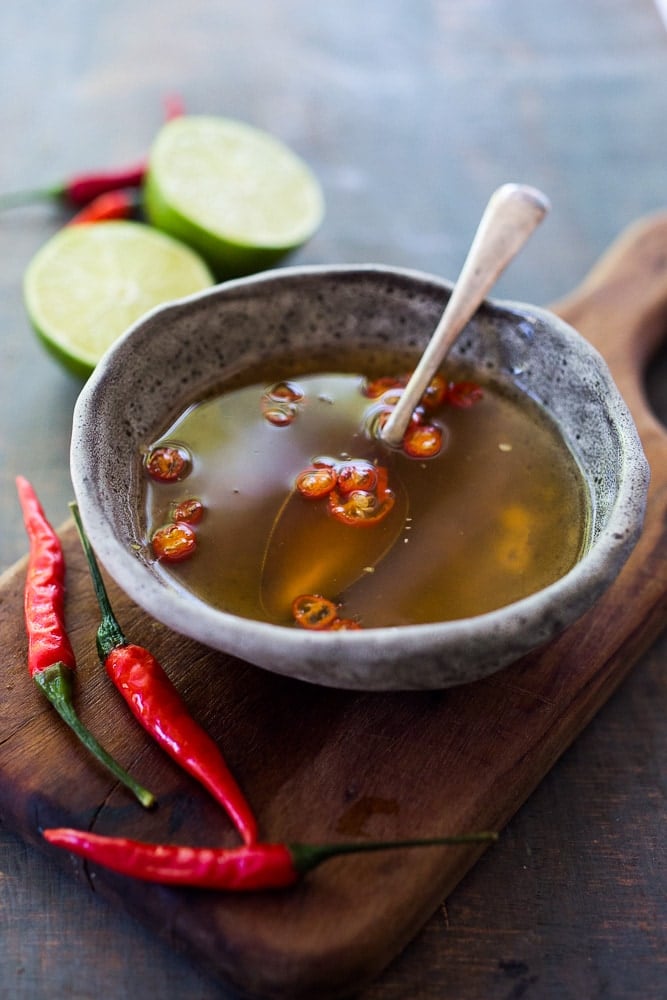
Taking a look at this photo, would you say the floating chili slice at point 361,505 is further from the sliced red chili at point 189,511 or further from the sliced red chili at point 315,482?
the sliced red chili at point 189,511

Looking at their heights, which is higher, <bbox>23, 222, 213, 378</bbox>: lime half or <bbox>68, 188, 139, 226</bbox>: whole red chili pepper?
<bbox>23, 222, 213, 378</bbox>: lime half

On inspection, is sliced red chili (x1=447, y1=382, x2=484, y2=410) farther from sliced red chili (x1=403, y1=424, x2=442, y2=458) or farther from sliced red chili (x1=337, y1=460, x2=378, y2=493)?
sliced red chili (x1=337, y1=460, x2=378, y2=493)

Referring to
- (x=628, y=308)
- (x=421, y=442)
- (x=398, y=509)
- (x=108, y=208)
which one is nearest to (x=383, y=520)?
(x=398, y=509)

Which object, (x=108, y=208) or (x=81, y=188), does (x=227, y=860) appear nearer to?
→ (x=108, y=208)

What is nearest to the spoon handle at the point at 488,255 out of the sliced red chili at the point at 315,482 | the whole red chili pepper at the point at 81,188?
the sliced red chili at the point at 315,482

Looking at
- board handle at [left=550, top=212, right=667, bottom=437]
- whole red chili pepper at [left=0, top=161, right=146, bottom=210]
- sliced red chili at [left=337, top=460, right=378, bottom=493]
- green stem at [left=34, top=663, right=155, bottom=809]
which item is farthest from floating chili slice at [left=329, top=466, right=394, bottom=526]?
whole red chili pepper at [left=0, top=161, right=146, bottom=210]

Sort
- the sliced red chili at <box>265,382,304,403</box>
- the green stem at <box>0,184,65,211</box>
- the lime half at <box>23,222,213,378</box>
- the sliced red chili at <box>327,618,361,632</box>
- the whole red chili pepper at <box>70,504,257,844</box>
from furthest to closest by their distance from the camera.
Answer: the green stem at <box>0,184,65,211</box>, the lime half at <box>23,222,213,378</box>, the sliced red chili at <box>265,382,304,403</box>, the sliced red chili at <box>327,618,361,632</box>, the whole red chili pepper at <box>70,504,257,844</box>

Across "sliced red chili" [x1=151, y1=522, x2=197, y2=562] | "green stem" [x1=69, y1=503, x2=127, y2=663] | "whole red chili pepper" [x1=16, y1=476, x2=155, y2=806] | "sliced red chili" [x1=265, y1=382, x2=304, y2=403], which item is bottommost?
"whole red chili pepper" [x1=16, y1=476, x2=155, y2=806]
